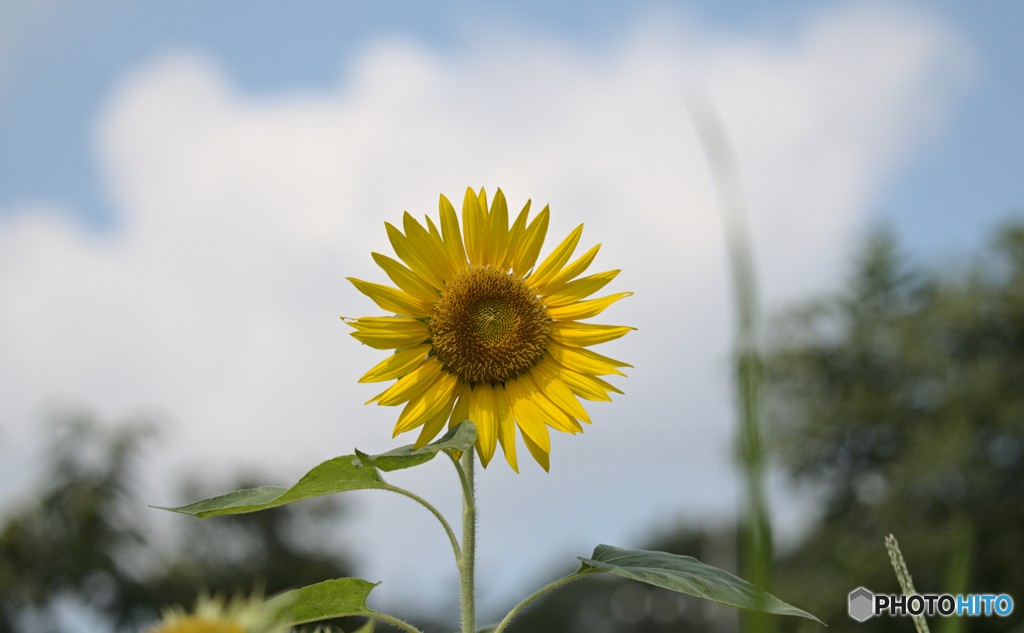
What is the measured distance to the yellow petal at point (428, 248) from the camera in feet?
5.83

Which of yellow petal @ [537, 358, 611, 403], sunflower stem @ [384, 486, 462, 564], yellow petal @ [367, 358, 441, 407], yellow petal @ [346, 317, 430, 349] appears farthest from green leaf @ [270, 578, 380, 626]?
yellow petal @ [537, 358, 611, 403]

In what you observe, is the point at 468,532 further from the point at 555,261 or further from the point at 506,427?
the point at 555,261

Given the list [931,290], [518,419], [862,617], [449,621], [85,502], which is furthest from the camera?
[449,621]

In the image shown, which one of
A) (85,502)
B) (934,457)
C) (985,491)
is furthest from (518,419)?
(985,491)

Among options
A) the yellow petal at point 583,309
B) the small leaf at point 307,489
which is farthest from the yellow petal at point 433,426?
the yellow petal at point 583,309

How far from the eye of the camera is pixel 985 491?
2050 centimetres

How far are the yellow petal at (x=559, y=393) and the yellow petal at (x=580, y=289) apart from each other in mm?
166

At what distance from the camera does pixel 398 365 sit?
1.76 metres

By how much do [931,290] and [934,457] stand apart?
20.5 feet

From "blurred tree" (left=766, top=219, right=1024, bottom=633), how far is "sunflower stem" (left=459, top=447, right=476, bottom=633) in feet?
63.7

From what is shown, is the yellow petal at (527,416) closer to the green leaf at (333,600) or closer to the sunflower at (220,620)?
the green leaf at (333,600)

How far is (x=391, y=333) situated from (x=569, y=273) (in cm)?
44

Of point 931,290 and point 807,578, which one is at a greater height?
point 931,290

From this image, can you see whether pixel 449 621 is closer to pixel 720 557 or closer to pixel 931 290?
pixel 720 557
